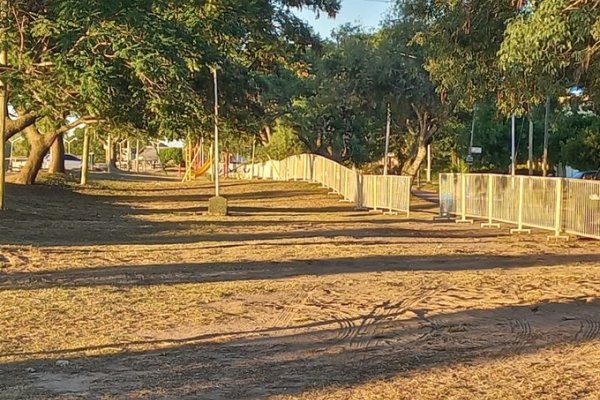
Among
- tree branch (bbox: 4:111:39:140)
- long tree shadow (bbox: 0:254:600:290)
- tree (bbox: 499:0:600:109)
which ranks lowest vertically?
long tree shadow (bbox: 0:254:600:290)

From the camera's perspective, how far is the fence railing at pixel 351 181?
97.5 feet

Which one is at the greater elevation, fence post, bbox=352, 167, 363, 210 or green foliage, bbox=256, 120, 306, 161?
green foliage, bbox=256, 120, 306, 161

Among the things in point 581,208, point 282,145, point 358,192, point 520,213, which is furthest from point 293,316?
point 282,145

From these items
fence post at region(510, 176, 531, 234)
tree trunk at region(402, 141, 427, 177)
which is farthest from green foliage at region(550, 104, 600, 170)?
fence post at region(510, 176, 531, 234)

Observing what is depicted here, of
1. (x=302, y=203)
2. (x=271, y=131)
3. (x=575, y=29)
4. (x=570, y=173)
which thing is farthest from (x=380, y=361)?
(x=271, y=131)

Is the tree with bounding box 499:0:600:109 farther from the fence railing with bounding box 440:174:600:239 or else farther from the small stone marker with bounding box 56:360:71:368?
the small stone marker with bounding box 56:360:71:368

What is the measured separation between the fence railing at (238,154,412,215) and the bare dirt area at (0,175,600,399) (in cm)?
945

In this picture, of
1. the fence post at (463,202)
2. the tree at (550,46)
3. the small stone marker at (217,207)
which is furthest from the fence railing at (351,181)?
the tree at (550,46)

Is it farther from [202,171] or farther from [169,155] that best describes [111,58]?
[169,155]

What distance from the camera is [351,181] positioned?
36188mm

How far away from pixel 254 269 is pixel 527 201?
9.83m

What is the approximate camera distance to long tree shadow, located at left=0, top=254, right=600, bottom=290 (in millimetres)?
12102

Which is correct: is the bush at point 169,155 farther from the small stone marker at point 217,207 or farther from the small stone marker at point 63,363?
the small stone marker at point 63,363

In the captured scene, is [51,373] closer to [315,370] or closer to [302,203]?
[315,370]
